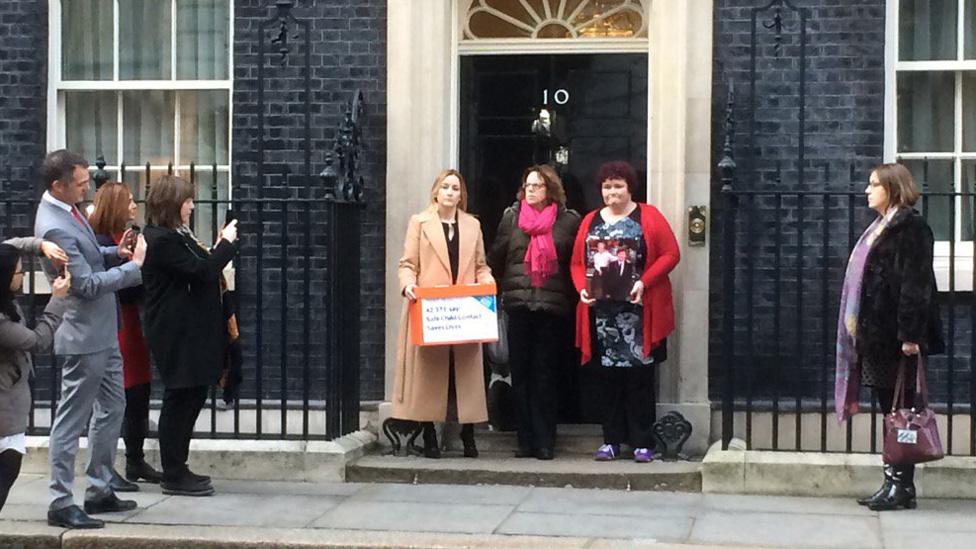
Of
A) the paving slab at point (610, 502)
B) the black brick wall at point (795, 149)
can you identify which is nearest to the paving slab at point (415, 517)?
the paving slab at point (610, 502)

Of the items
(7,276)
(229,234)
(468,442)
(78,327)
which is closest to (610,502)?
(468,442)

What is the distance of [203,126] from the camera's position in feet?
34.4

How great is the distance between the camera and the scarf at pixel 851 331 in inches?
322

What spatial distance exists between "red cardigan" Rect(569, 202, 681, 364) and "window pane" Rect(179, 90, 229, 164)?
2.63 meters

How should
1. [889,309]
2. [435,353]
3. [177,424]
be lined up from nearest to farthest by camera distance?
[889,309] < [177,424] < [435,353]

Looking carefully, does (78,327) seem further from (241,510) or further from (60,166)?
(241,510)

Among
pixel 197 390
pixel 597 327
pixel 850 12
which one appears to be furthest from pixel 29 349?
pixel 850 12

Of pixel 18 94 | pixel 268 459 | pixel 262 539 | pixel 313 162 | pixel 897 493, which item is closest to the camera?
pixel 262 539

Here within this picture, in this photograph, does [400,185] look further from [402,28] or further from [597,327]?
[597,327]

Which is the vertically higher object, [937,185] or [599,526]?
[937,185]

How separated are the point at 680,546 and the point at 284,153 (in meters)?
4.12

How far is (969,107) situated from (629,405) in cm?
289

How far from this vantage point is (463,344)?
941cm

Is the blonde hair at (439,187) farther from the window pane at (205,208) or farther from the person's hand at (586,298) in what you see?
the window pane at (205,208)
